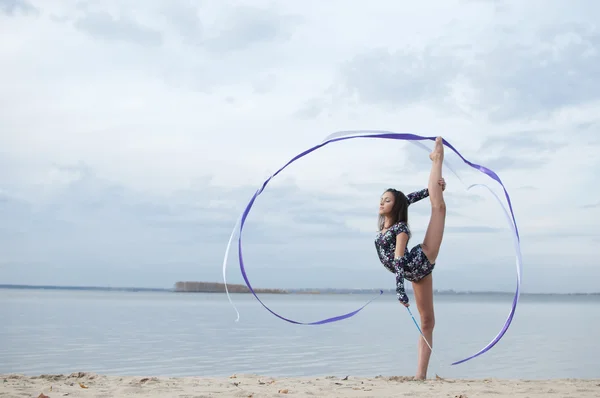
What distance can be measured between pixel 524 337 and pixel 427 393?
14.9 m

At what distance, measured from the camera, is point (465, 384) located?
24.4 ft

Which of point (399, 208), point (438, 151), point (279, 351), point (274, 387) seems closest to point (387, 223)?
point (399, 208)

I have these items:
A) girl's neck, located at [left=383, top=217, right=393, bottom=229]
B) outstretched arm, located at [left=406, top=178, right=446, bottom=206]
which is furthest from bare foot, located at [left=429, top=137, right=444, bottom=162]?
girl's neck, located at [left=383, top=217, right=393, bottom=229]

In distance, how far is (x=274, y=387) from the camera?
6961mm

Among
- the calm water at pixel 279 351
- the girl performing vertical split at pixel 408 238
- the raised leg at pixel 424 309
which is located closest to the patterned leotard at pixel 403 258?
the girl performing vertical split at pixel 408 238

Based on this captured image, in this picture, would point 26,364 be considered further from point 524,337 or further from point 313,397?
point 524,337

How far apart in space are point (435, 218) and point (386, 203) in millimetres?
540

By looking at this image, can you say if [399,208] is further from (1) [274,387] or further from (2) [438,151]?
(1) [274,387]

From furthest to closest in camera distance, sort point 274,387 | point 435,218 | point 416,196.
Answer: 1. point 416,196
2. point 435,218
3. point 274,387

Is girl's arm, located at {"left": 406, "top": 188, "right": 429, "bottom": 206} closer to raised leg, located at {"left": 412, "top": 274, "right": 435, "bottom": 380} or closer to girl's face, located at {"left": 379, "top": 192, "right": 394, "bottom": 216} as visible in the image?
girl's face, located at {"left": 379, "top": 192, "right": 394, "bottom": 216}

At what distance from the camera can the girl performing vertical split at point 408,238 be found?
23.1 feet

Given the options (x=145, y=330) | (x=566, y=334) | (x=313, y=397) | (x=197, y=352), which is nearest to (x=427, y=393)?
(x=313, y=397)

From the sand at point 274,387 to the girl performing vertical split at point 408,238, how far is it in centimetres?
85

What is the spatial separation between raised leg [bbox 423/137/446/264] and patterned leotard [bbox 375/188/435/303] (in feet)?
0.28
